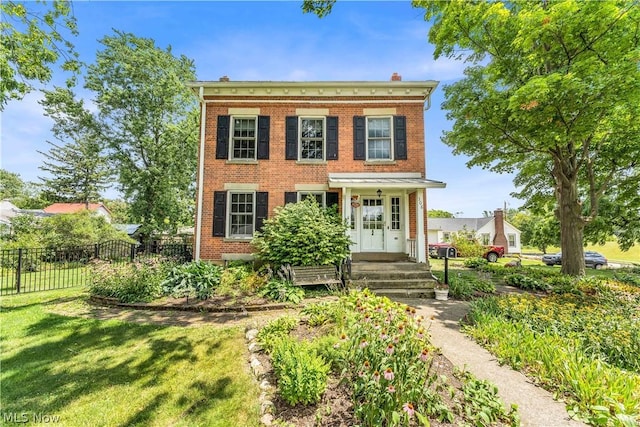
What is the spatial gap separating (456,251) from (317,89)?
2107 centimetres

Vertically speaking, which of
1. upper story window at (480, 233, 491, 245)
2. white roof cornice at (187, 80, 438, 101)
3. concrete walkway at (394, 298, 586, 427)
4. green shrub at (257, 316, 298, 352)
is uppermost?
white roof cornice at (187, 80, 438, 101)

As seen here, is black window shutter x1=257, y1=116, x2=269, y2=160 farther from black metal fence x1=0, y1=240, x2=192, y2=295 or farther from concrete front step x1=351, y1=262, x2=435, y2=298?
concrete front step x1=351, y1=262, x2=435, y2=298

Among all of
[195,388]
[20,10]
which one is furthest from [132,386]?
[20,10]

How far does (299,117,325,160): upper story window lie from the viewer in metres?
10.6

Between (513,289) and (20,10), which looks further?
(513,289)

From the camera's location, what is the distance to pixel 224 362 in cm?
425

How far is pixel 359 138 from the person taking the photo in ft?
34.4

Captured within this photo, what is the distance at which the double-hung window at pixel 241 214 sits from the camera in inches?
407

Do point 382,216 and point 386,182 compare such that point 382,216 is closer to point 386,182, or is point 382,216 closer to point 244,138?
point 386,182

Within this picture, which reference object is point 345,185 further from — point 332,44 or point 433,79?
point 433,79

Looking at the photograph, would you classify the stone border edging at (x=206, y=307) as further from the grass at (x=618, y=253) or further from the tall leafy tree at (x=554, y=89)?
the grass at (x=618, y=253)

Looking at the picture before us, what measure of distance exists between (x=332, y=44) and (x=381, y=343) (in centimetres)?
685

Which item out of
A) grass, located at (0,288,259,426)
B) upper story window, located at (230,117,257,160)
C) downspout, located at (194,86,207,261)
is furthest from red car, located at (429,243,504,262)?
grass, located at (0,288,259,426)

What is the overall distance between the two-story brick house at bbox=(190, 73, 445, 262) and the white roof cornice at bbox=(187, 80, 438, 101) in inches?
1.4
